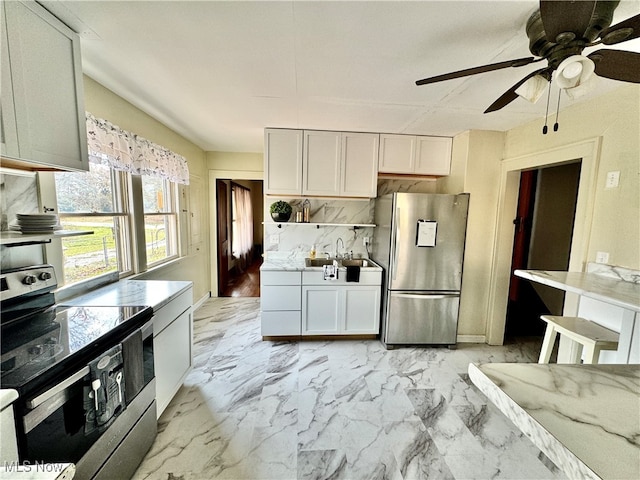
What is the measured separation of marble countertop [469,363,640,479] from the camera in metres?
0.54

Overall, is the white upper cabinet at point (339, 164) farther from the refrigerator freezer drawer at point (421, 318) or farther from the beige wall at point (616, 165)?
the beige wall at point (616, 165)

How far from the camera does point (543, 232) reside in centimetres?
365

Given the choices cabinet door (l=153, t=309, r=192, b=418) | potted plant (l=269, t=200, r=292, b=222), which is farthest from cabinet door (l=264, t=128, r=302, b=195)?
cabinet door (l=153, t=309, r=192, b=418)

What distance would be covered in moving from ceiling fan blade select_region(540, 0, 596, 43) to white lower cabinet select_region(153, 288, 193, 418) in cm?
231

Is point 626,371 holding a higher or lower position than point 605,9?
lower

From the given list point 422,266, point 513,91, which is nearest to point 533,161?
point 422,266

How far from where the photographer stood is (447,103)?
214 centimetres

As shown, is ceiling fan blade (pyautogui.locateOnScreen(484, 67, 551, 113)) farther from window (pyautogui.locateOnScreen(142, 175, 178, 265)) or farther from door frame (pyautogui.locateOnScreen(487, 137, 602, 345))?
window (pyautogui.locateOnScreen(142, 175, 178, 265))

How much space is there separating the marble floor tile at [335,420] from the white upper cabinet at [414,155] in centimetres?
208

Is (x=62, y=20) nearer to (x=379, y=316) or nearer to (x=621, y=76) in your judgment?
(x=621, y=76)

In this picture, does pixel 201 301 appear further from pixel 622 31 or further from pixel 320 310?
pixel 622 31

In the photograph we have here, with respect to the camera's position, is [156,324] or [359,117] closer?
[156,324]

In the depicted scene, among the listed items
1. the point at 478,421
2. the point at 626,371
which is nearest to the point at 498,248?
the point at 478,421

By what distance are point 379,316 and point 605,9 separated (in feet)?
8.98
